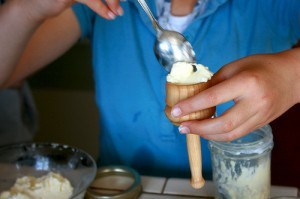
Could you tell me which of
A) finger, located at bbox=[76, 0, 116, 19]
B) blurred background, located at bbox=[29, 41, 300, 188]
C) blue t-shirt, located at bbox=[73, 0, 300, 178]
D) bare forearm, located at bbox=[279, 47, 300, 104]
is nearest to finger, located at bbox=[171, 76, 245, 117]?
bare forearm, located at bbox=[279, 47, 300, 104]

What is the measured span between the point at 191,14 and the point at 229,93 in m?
0.47

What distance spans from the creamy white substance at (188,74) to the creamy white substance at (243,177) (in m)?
0.17

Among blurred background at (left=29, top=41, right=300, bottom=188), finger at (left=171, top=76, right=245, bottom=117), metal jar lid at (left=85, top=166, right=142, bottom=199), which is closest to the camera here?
finger at (left=171, top=76, right=245, bottom=117)

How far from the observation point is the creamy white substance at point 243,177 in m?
0.71

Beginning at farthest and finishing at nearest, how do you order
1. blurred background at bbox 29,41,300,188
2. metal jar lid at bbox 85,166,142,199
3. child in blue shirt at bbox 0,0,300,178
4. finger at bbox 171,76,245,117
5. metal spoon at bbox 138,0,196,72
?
blurred background at bbox 29,41,300,188 < child in blue shirt at bbox 0,0,300,178 < metal jar lid at bbox 85,166,142,199 < metal spoon at bbox 138,0,196,72 < finger at bbox 171,76,245,117

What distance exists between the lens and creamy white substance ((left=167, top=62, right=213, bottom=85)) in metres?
0.60

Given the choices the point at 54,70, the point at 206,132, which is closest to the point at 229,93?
the point at 206,132

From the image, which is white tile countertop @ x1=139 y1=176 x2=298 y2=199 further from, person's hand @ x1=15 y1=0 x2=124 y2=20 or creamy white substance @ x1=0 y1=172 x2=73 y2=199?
person's hand @ x1=15 y1=0 x2=124 y2=20

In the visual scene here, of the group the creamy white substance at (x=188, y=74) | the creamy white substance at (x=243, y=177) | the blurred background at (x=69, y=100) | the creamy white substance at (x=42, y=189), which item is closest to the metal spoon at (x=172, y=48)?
the creamy white substance at (x=188, y=74)

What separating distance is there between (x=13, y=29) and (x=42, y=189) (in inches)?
12.6

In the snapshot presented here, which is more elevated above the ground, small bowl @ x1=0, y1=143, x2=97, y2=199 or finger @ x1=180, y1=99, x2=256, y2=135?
finger @ x1=180, y1=99, x2=256, y2=135

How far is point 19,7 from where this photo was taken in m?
0.87

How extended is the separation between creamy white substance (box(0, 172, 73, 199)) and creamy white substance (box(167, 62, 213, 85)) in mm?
280

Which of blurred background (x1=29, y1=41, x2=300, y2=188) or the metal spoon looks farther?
blurred background (x1=29, y1=41, x2=300, y2=188)
